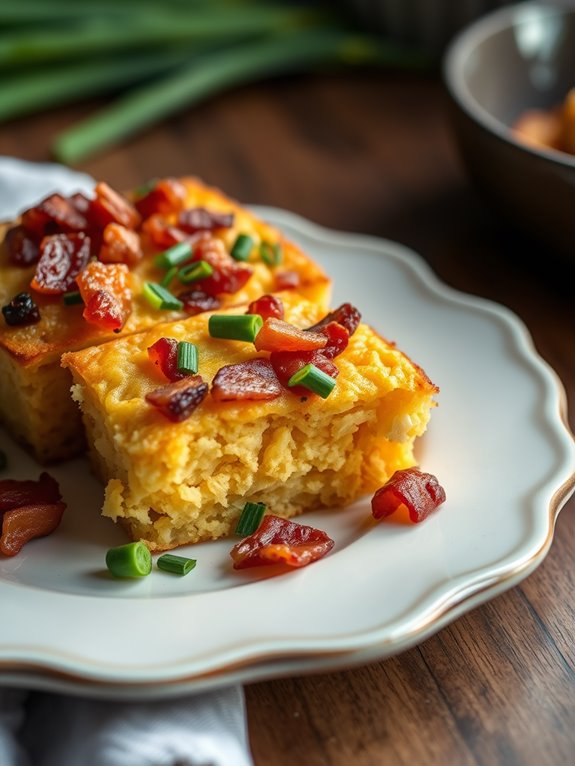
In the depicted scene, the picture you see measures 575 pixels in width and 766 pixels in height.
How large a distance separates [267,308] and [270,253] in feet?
1.91

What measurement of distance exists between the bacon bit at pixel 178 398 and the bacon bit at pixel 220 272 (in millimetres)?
738

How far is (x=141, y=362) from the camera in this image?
11.6 ft

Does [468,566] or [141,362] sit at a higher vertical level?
[141,362]

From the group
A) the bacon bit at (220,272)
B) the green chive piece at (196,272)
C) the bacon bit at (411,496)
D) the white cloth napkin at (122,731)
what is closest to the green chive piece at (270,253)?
the bacon bit at (220,272)

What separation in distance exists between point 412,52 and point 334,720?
545 cm

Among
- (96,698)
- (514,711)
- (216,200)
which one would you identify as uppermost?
(216,200)

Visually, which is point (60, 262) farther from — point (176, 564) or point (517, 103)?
point (517, 103)

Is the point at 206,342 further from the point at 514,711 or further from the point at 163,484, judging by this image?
the point at 514,711

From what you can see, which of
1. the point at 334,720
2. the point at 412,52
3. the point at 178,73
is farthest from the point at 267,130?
the point at 334,720

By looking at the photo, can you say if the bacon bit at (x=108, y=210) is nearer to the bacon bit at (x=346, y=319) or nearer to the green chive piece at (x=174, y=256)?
the green chive piece at (x=174, y=256)

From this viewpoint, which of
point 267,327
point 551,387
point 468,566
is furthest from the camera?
point 551,387

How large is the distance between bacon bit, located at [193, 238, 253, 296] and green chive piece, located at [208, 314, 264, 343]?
1.28 feet

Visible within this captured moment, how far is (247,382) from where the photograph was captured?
133 inches

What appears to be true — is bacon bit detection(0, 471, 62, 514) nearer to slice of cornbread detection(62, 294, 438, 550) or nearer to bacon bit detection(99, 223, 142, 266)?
slice of cornbread detection(62, 294, 438, 550)
